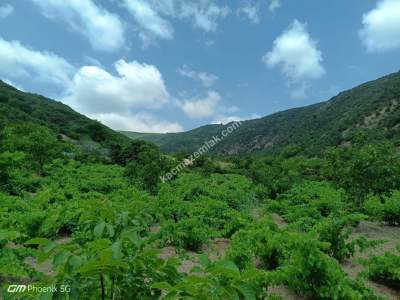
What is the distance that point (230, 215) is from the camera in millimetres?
8633

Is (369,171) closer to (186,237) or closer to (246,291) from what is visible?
(186,237)

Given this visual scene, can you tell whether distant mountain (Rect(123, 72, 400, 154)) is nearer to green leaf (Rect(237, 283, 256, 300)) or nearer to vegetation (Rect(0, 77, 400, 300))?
vegetation (Rect(0, 77, 400, 300))

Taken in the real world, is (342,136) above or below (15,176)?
above

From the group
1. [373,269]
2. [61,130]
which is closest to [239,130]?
[61,130]

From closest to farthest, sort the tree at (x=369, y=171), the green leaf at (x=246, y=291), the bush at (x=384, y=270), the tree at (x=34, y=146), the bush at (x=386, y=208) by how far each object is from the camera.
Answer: the green leaf at (x=246, y=291)
the bush at (x=384, y=270)
the bush at (x=386, y=208)
the tree at (x=369, y=171)
the tree at (x=34, y=146)

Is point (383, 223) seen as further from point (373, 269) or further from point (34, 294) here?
point (34, 294)

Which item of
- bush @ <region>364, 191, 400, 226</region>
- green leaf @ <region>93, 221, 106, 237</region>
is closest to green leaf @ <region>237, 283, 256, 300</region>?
green leaf @ <region>93, 221, 106, 237</region>

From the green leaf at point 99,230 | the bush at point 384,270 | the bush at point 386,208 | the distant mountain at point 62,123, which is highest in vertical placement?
the distant mountain at point 62,123

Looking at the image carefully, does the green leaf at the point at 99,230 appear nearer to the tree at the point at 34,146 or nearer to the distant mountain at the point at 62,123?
the tree at the point at 34,146

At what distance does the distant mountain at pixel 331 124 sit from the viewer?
5881 centimetres

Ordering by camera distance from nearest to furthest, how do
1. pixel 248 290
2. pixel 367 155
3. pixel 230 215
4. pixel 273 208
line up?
pixel 248 290, pixel 230 215, pixel 367 155, pixel 273 208

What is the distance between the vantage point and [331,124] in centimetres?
7212

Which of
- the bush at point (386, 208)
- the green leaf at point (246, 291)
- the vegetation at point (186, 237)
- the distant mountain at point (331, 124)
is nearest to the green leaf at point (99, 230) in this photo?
the vegetation at point (186, 237)

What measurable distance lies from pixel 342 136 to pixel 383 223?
54.6 meters
